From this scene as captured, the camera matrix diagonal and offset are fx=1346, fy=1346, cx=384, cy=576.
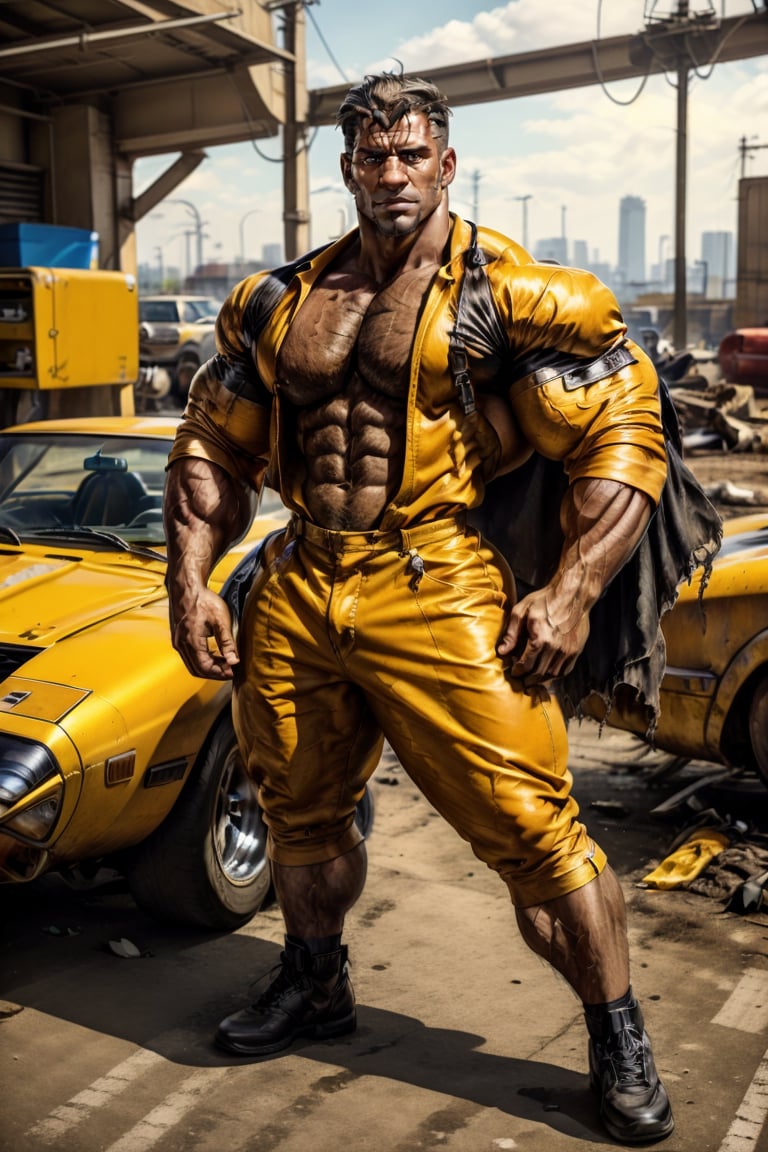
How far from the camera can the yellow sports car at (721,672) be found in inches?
188

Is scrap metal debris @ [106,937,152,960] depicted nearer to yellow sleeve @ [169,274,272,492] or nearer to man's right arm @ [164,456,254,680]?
man's right arm @ [164,456,254,680]

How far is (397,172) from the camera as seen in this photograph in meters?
2.95

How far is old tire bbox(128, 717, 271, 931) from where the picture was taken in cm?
394

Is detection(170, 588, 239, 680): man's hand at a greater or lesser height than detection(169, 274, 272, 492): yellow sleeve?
lesser

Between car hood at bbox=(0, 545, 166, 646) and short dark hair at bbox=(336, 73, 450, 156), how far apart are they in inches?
68.3

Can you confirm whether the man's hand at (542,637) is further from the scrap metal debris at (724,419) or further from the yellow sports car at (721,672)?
the scrap metal debris at (724,419)

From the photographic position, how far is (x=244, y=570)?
11.4ft

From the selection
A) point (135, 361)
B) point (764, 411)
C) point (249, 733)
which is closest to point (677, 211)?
point (764, 411)

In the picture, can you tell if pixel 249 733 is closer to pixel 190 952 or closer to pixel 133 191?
pixel 190 952

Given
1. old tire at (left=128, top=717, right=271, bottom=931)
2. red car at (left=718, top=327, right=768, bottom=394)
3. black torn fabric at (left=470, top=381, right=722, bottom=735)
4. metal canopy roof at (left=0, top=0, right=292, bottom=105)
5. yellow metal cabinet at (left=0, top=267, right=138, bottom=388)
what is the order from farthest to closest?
1. red car at (left=718, top=327, right=768, bottom=394)
2. metal canopy roof at (left=0, top=0, right=292, bottom=105)
3. yellow metal cabinet at (left=0, top=267, right=138, bottom=388)
4. old tire at (left=128, top=717, right=271, bottom=931)
5. black torn fabric at (left=470, top=381, right=722, bottom=735)

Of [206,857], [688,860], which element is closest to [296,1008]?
[206,857]

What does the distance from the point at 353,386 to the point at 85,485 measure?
7.52 feet

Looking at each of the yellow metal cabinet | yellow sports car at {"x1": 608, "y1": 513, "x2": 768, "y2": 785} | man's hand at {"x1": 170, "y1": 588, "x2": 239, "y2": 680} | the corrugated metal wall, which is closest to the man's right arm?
man's hand at {"x1": 170, "y1": 588, "x2": 239, "y2": 680}

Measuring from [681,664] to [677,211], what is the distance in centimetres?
2684
